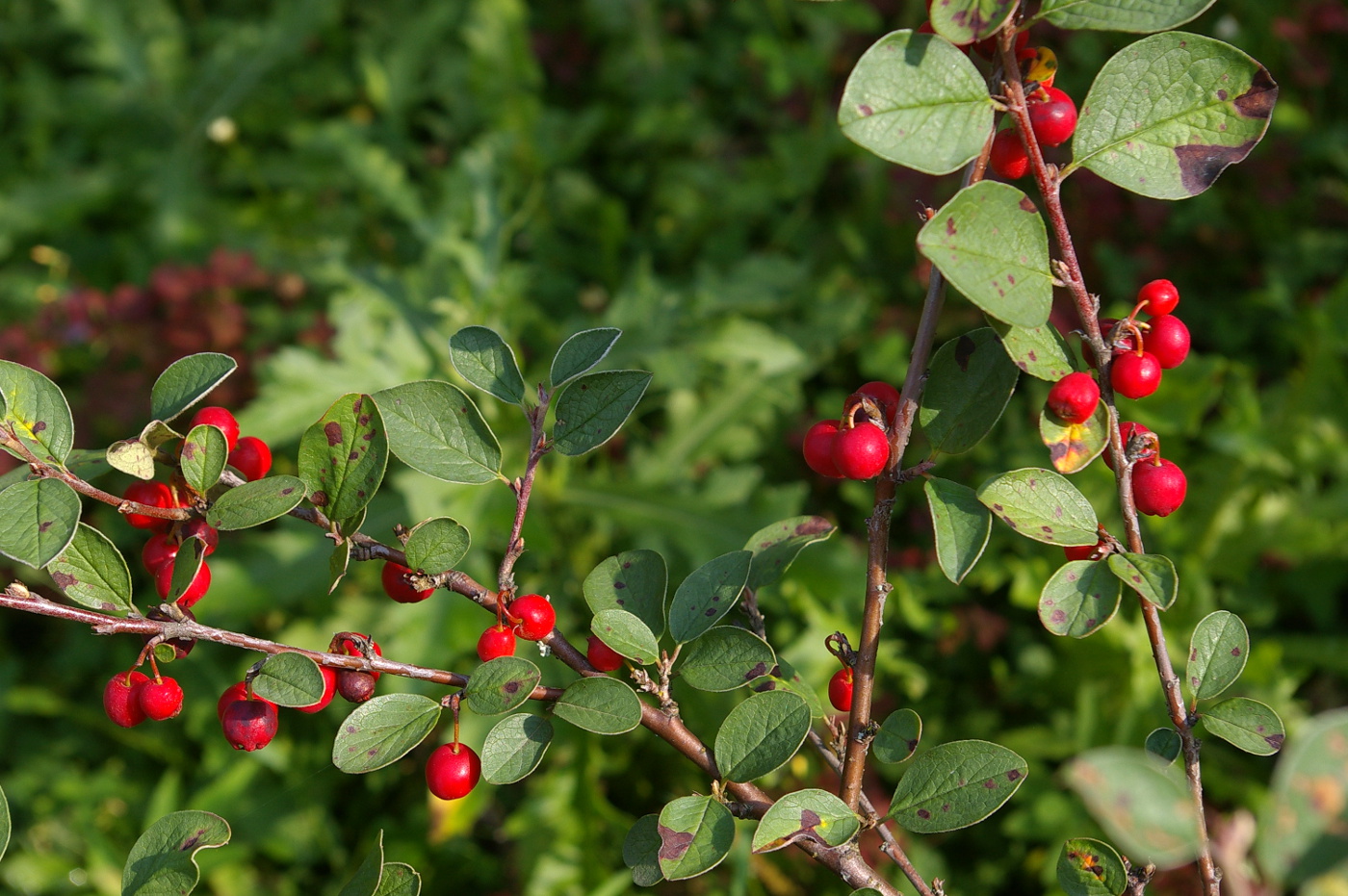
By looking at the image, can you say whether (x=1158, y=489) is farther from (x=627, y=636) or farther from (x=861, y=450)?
(x=627, y=636)

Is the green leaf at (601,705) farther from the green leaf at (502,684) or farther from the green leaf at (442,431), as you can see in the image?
the green leaf at (442,431)

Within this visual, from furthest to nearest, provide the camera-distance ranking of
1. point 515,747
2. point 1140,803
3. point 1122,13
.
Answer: point 515,747 → point 1122,13 → point 1140,803

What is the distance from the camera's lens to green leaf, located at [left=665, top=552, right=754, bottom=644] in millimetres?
684

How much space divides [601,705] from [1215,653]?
0.41 metres

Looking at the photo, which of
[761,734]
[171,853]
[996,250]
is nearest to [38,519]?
[171,853]

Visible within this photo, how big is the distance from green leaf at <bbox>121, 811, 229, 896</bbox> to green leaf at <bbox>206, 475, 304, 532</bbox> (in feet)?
0.58

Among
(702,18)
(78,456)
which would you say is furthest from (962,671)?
(702,18)

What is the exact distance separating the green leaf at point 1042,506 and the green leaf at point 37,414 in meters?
A: 0.57

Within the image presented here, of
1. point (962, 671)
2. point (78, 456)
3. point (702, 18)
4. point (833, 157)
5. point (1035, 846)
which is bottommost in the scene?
point (1035, 846)

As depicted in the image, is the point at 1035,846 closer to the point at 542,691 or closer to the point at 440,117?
the point at 542,691

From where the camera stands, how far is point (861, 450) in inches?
24.1

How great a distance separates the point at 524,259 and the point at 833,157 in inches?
35.3

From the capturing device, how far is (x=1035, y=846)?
194 centimetres

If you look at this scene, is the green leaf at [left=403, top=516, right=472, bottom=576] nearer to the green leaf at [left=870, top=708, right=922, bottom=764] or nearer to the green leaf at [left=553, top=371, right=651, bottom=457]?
the green leaf at [left=553, top=371, right=651, bottom=457]
